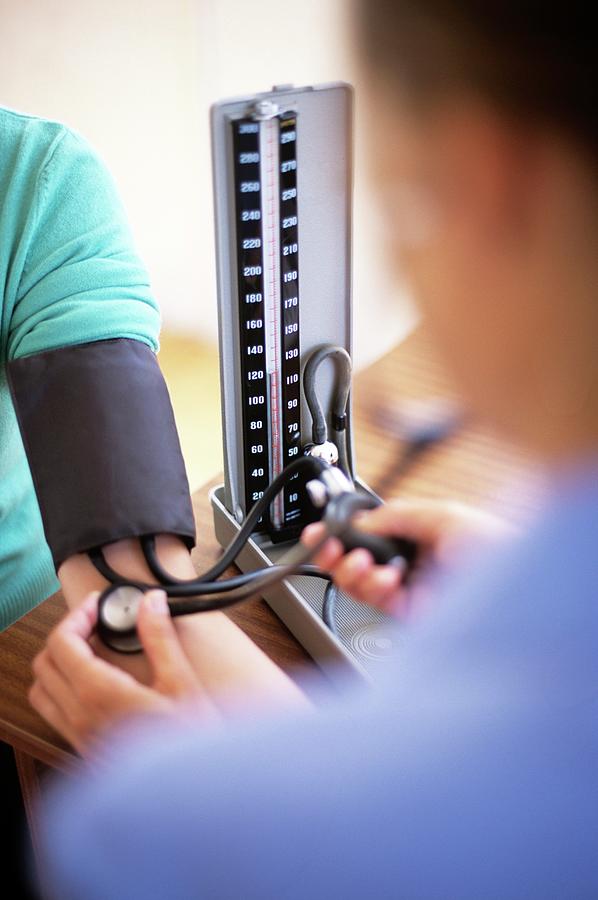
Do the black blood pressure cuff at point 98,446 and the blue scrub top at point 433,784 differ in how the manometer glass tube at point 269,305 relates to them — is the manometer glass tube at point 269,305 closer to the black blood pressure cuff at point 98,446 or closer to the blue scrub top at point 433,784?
the black blood pressure cuff at point 98,446

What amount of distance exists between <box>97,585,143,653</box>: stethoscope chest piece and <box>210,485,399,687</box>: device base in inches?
5.8

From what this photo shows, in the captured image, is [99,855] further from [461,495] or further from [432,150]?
[461,495]

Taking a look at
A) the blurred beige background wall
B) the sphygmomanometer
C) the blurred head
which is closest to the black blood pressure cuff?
the sphygmomanometer

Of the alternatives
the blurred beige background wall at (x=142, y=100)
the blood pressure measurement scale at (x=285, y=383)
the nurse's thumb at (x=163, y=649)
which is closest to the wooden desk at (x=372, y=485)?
the blood pressure measurement scale at (x=285, y=383)

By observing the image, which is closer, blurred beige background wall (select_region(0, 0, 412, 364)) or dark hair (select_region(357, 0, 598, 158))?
dark hair (select_region(357, 0, 598, 158))

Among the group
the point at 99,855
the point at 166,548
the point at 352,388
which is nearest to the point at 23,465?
the point at 166,548

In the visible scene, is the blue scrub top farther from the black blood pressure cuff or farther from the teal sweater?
Answer: the teal sweater

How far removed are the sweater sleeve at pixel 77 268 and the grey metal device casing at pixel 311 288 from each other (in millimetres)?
122

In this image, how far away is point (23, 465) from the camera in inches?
37.8

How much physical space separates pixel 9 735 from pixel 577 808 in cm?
47

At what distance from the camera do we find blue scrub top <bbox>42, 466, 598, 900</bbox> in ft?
1.40

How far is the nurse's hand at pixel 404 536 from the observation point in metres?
0.58

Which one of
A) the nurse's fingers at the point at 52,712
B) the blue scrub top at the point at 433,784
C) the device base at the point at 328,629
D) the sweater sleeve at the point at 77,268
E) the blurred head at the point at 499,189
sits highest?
the blurred head at the point at 499,189

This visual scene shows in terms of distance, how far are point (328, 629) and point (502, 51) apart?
0.51m
